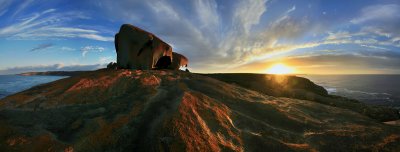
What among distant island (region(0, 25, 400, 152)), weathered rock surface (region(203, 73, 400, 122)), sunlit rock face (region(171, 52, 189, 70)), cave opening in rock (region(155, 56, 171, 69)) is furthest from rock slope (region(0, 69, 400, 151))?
sunlit rock face (region(171, 52, 189, 70))

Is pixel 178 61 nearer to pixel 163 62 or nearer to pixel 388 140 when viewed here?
pixel 163 62

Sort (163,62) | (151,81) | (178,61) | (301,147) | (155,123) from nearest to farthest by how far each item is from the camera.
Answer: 1. (155,123)
2. (301,147)
3. (151,81)
4. (163,62)
5. (178,61)

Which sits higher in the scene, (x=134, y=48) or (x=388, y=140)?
(x=134, y=48)

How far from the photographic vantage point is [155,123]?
593 cm

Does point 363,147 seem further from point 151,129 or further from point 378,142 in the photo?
point 151,129

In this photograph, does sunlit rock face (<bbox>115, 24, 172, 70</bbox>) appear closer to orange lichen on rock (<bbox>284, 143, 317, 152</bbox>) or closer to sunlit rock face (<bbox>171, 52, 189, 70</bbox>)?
sunlit rock face (<bbox>171, 52, 189, 70</bbox>)

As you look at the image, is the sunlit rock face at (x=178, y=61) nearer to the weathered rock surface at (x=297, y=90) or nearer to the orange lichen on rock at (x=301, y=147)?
the weathered rock surface at (x=297, y=90)

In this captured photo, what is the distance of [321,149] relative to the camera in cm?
612

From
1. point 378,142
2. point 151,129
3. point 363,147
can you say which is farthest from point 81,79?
point 378,142

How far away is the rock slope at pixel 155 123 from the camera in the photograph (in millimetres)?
5238

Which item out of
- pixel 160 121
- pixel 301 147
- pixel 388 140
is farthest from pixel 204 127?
pixel 388 140

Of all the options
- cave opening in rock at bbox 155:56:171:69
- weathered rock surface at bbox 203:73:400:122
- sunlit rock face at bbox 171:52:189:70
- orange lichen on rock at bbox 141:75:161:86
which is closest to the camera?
orange lichen on rock at bbox 141:75:161:86

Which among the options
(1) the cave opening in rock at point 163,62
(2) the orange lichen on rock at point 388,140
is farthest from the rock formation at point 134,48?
(2) the orange lichen on rock at point 388,140

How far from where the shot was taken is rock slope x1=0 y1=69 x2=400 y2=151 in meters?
5.24
